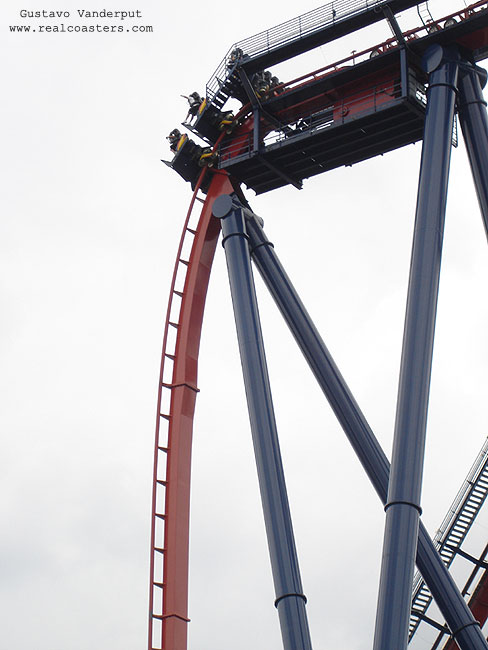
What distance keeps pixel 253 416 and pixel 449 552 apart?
7963 mm

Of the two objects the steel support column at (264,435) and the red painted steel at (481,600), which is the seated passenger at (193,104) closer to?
the steel support column at (264,435)

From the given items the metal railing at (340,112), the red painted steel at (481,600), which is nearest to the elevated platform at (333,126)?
the metal railing at (340,112)

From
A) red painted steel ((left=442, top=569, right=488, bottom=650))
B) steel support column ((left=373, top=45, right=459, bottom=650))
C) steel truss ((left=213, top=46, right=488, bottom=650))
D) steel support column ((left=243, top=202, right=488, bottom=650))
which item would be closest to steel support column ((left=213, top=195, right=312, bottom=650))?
steel truss ((left=213, top=46, right=488, bottom=650))

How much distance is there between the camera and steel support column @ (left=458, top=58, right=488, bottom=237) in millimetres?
15758

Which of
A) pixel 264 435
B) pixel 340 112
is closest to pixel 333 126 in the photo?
pixel 340 112

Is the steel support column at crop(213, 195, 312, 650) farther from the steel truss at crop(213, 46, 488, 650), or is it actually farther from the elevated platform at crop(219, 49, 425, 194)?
the elevated platform at crop(219, 49, 425, 194)

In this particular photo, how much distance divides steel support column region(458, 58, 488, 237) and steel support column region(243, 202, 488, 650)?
3294 millimetres

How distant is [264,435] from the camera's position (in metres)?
15.9

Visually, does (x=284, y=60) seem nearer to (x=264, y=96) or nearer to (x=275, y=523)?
(x=264, y=96)

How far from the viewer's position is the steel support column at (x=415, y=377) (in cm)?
1288

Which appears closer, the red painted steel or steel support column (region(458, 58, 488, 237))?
steel support column (region(458, 58, 488, 237))

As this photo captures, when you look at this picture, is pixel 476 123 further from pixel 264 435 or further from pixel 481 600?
pixel 481 600

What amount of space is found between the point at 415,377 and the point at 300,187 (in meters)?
6.56

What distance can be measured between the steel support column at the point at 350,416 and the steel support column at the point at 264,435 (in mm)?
541
